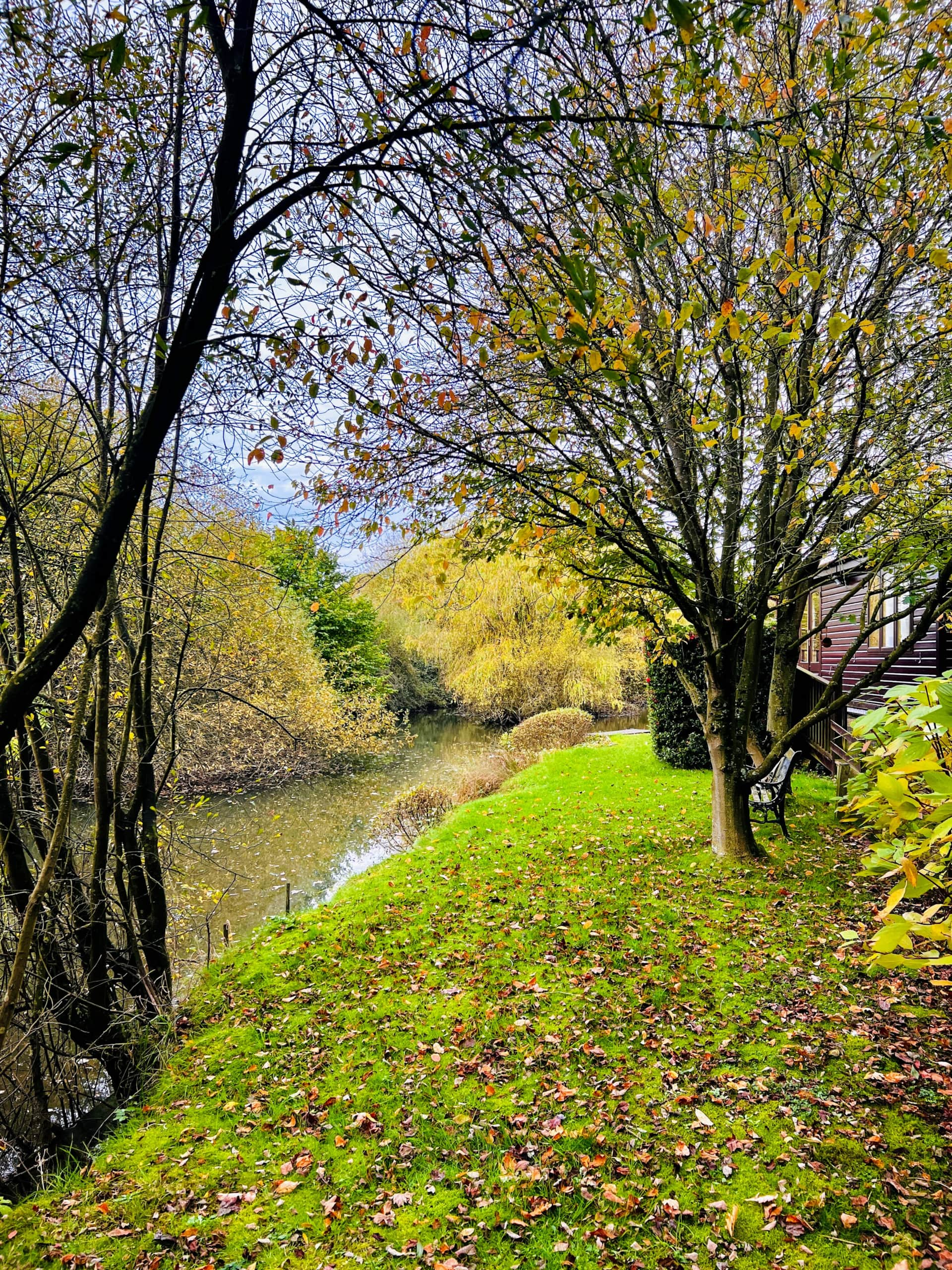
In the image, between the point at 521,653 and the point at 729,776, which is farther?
the point at 521,653

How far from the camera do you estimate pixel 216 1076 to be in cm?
421

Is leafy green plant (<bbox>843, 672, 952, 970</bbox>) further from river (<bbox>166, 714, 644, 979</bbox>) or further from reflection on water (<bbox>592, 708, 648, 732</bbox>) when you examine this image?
reflection on water (<bbox>592, 708, 648, 732</bbox>)

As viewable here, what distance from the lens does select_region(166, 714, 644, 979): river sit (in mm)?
6723

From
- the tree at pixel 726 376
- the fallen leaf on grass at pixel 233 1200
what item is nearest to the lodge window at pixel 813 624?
the tree at pixel 726 376

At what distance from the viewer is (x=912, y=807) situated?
1599 mm

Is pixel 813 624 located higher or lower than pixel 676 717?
higher

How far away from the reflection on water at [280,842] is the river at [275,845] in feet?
0.08

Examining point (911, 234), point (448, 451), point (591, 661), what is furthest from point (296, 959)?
point (591, 661)

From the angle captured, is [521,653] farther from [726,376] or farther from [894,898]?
[894,898]

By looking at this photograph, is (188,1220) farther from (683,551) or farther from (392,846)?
(392,846)

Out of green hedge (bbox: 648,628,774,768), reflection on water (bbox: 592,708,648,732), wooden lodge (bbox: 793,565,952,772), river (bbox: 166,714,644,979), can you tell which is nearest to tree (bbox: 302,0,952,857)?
wooden lodge (bbox: 793,565,952,772)

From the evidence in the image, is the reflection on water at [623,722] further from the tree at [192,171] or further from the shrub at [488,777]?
the tree at [192,171]

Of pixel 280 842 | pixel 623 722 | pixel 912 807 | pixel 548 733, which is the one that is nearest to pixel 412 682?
pixel 623 722

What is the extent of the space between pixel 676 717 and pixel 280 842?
764cm
